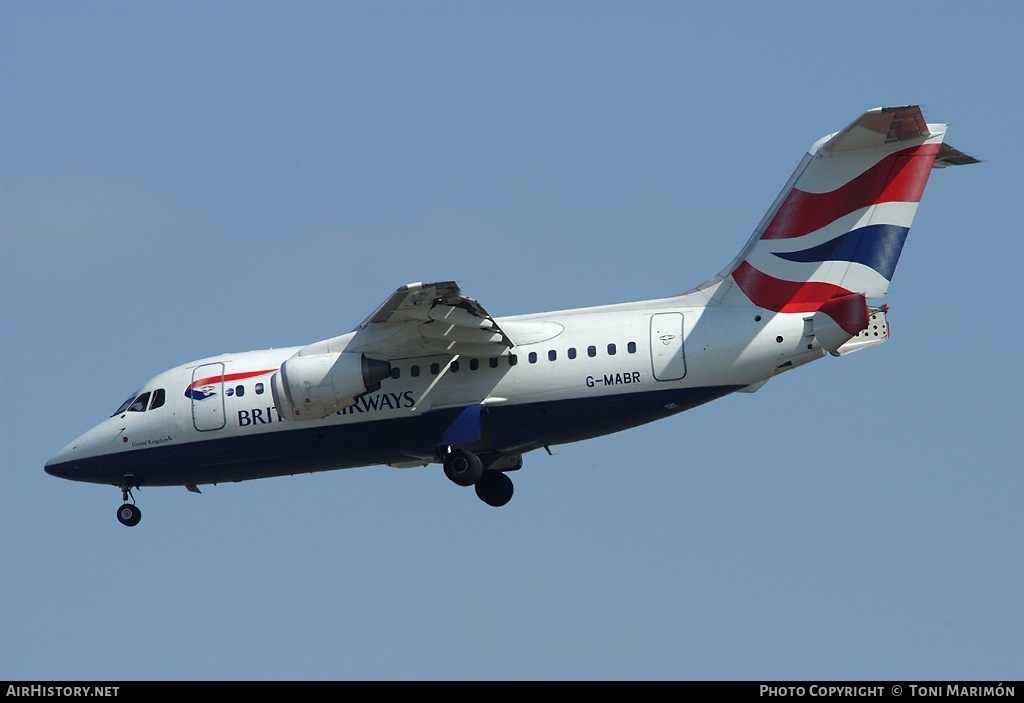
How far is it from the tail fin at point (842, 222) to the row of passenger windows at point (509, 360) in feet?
5.15

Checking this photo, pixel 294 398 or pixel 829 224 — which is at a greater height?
pixel 829 224

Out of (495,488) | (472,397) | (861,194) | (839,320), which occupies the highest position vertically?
(861,194)

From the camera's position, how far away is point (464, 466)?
22641 millimetres

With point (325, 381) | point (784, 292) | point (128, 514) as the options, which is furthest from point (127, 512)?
point (784, 292)

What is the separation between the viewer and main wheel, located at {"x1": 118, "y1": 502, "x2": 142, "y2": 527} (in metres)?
24.9

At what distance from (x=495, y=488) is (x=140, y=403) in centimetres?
548

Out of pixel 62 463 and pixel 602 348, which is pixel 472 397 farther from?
pixel 62 463

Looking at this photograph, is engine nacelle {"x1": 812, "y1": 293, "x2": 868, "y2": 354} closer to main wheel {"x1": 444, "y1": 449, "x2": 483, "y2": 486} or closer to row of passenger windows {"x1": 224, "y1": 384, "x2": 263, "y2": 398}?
main wheel {"x1": 444, "y1": 449, "x2": 483, "y2": 486}

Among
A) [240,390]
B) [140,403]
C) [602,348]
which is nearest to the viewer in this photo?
[602,348]

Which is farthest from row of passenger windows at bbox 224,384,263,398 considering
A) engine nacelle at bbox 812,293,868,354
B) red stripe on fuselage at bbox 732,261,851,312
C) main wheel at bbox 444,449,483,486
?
engine nacelle at bbox 812,293,868,354
